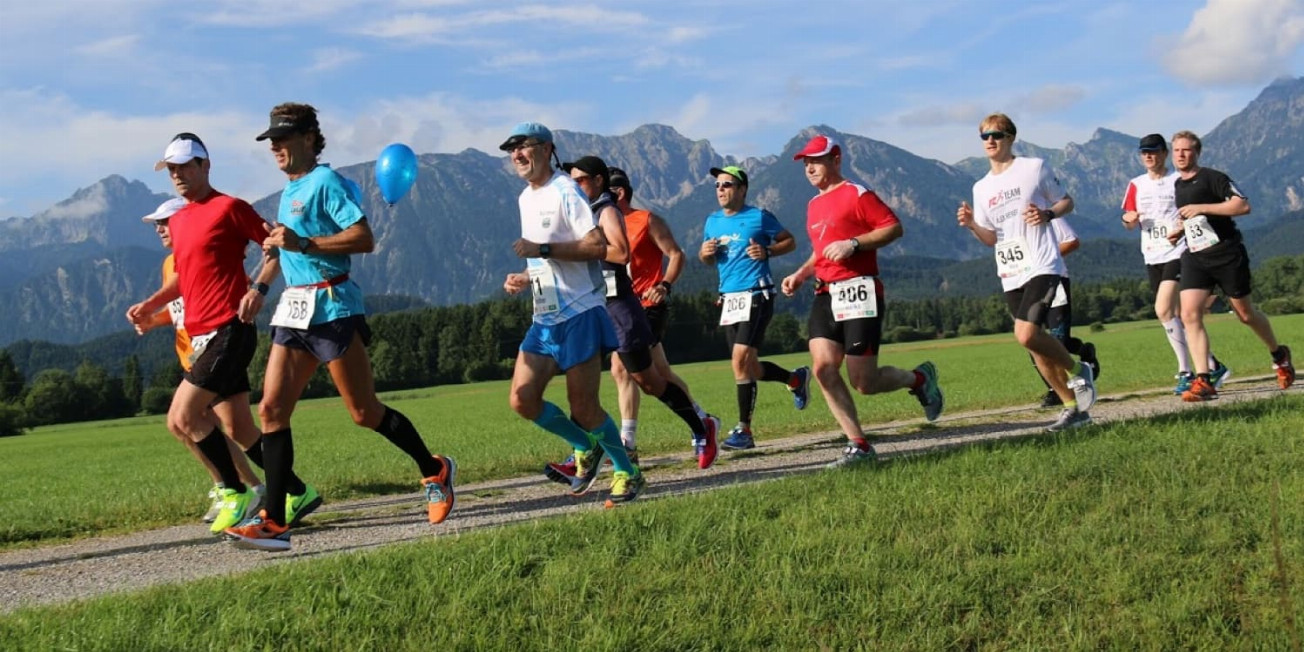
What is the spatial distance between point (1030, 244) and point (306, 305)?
5.65m

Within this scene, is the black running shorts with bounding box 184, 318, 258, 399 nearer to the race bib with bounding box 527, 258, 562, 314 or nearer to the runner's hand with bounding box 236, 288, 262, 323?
the runner's hand with bounding box 236, 288, 262, 323

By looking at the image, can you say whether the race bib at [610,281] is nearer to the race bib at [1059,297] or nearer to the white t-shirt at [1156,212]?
the race bib at [1059,297]

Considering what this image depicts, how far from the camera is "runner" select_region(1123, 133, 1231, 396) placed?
1249 cm

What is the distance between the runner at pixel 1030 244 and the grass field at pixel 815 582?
3.18m

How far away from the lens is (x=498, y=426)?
27.5 m

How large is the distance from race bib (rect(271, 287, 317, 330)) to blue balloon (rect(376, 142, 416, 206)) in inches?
97.3

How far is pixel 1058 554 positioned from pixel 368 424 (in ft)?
13.2

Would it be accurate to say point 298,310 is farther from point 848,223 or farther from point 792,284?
point 792,284

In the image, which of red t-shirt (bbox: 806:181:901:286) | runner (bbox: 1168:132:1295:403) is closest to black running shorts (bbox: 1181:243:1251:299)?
runner (bbox: 1168:132:1295:403)

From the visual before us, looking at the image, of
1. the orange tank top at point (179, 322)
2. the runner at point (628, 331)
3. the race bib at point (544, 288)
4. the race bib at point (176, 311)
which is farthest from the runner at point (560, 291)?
the race bib at point (176, 311)

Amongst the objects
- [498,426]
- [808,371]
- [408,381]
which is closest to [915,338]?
[408,381]

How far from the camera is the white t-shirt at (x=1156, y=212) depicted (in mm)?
12648

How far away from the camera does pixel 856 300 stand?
835 centimetres

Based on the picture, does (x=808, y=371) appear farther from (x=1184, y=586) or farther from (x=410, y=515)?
(x=1184, y=586)
